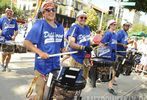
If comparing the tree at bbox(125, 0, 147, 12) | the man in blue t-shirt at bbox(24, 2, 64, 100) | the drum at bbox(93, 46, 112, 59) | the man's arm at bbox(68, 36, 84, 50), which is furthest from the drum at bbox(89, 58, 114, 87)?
the man in blue t-shirt at bbox(24, 2, 64, 100)

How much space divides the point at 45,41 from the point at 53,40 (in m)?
0.12

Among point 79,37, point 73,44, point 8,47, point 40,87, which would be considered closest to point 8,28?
point 8,47

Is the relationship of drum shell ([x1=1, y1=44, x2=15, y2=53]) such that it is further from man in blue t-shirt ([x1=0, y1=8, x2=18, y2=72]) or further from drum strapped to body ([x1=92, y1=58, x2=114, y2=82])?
drum strapped to body ([x1=92, y1=58, x2=114, y2=82])

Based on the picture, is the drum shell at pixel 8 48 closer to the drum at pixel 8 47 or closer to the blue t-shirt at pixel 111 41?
the drum at pixel 8 47

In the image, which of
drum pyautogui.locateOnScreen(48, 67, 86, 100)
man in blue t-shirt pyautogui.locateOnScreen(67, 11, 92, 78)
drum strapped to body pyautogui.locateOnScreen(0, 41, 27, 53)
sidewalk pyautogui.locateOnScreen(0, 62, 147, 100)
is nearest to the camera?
drum pyautogui.locateOnScreen(48, 67, 86, 100)

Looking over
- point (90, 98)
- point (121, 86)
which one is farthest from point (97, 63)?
point (121, 86)

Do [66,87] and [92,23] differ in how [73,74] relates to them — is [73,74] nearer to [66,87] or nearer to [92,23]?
[66,87]

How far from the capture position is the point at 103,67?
32.9ft

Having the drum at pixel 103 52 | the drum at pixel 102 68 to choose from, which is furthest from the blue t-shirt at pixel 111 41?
the drum at pixel 102 68

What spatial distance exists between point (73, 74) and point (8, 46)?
18.7 feet

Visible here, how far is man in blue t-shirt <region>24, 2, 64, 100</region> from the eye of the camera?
18.3 ft

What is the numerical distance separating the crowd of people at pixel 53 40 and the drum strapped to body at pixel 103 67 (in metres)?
0.19

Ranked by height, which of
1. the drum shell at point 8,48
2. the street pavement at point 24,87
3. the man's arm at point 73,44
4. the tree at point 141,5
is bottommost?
the street pavement at point 24,87

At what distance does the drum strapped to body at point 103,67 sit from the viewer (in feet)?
32.8
